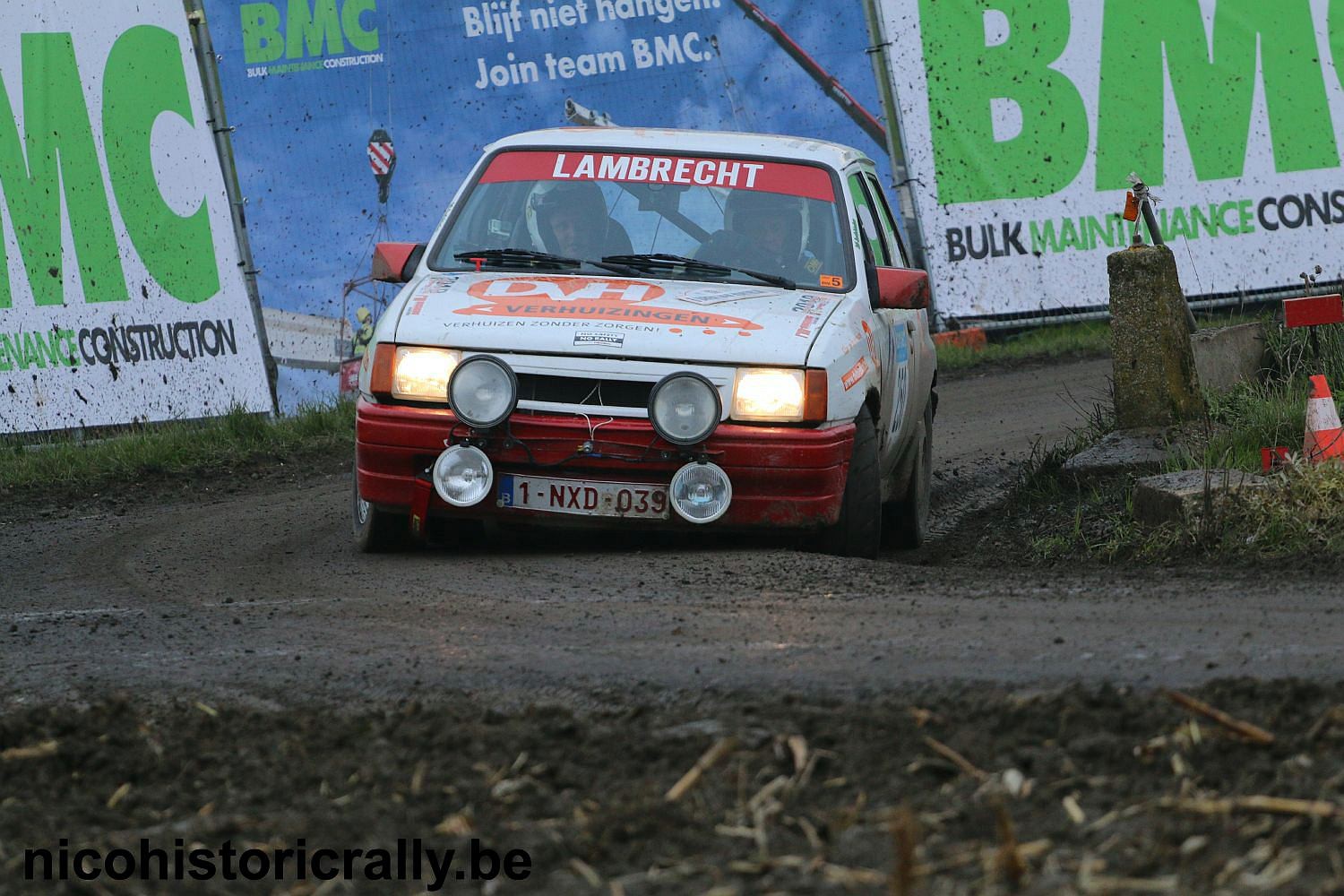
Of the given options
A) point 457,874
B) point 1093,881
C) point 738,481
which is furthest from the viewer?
point 738,481

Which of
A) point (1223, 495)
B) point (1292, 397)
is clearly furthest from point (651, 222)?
point (1292, 397)

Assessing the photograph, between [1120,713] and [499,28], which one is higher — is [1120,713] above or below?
below

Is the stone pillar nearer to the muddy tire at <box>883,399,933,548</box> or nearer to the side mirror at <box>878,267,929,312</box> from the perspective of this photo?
the muddy tire at <box>883,399,933,548</box>

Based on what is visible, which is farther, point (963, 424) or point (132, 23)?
point (132, 23)

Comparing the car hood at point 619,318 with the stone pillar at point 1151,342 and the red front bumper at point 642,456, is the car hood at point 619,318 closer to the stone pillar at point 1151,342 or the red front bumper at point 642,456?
the red front bumper at point 642,456

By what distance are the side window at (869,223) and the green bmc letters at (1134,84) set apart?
5478mm

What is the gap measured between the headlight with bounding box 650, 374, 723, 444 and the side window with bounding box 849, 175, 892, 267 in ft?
5.61

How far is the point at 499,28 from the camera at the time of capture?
13.0m

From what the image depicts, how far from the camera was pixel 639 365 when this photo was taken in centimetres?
627

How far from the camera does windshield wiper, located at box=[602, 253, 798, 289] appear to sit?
7.03 metres

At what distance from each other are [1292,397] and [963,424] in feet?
11.2

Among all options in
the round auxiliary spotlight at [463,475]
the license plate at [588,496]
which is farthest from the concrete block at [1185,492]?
the round auxiliary spotlight at [463,475]

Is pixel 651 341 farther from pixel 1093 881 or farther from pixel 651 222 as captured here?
pixel 1093 881

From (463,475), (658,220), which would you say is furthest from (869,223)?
(463,475)
